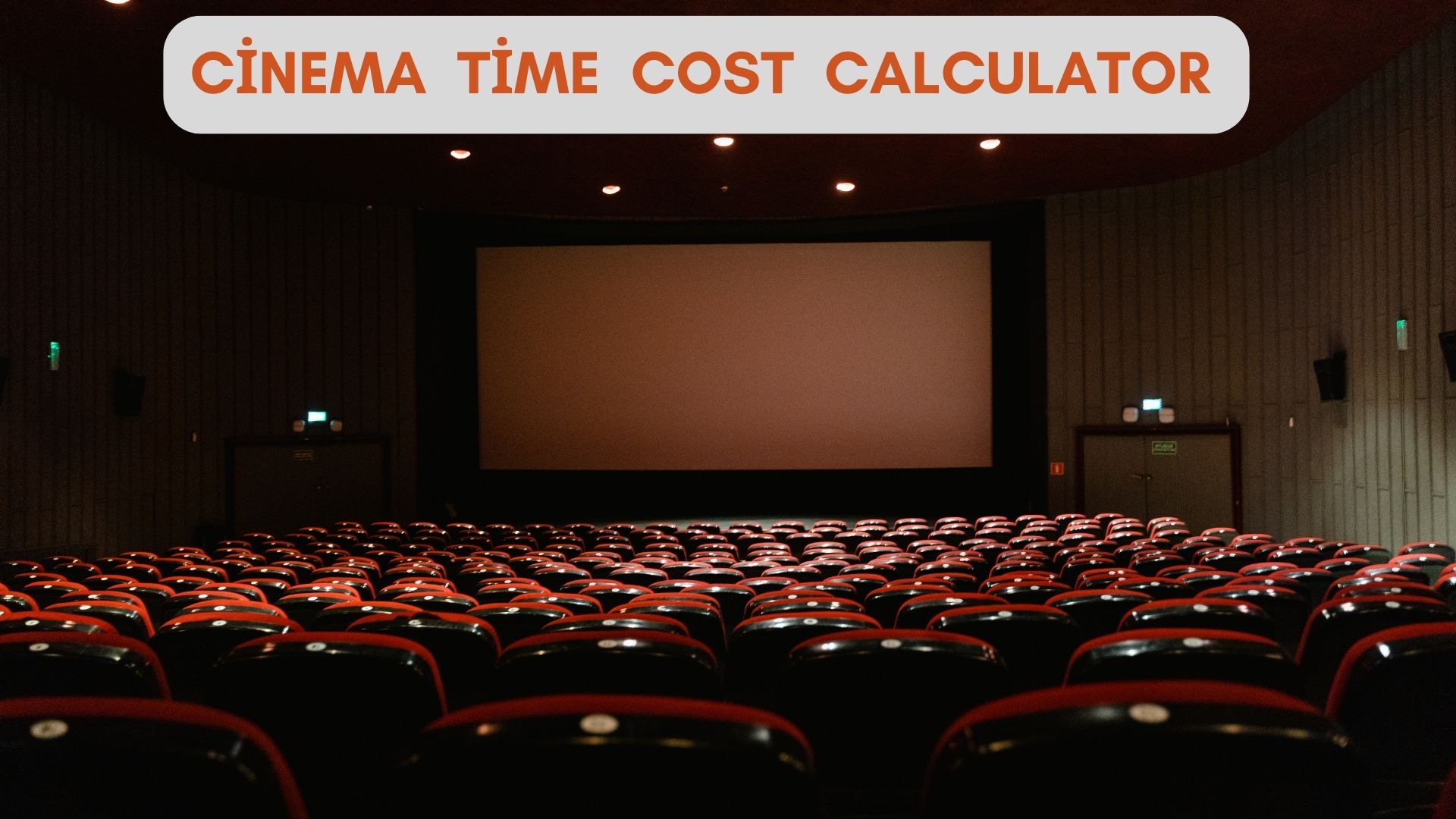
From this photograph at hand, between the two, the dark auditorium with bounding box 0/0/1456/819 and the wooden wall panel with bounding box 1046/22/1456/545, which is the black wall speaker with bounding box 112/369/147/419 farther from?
the wooden wall panel with bounding box 1046/22/1456/545

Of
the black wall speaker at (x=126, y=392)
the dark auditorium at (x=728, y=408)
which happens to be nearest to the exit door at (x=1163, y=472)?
the dark auditorium at (x=728, y=408)

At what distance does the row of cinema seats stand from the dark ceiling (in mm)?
5673

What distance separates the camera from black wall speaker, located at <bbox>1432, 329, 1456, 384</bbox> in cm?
836

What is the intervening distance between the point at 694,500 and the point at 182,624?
13.5 meters

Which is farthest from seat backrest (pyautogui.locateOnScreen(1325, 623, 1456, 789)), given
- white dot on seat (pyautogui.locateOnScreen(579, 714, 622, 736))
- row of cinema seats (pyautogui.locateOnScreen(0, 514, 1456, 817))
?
white dot on seat (pyautogui.locateOnScreen(579, 714, 622, 736))

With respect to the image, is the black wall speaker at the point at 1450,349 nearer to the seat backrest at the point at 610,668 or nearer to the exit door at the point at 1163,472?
the exit door at the point at 1163,472

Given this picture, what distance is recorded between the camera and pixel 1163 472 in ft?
45.6

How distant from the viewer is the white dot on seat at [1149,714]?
3.08 feet

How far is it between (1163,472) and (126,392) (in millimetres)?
13991

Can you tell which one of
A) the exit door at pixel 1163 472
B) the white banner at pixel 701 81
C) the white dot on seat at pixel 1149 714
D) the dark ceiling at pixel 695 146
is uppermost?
the dark ceiling at pixel 695 146

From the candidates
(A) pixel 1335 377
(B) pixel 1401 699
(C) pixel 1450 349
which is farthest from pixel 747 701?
(A) pixel 1335 377

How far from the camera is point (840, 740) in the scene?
1.92 meters

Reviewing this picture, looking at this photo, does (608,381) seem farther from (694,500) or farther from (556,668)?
(556,668)

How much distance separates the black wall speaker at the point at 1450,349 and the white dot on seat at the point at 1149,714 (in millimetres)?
9511
